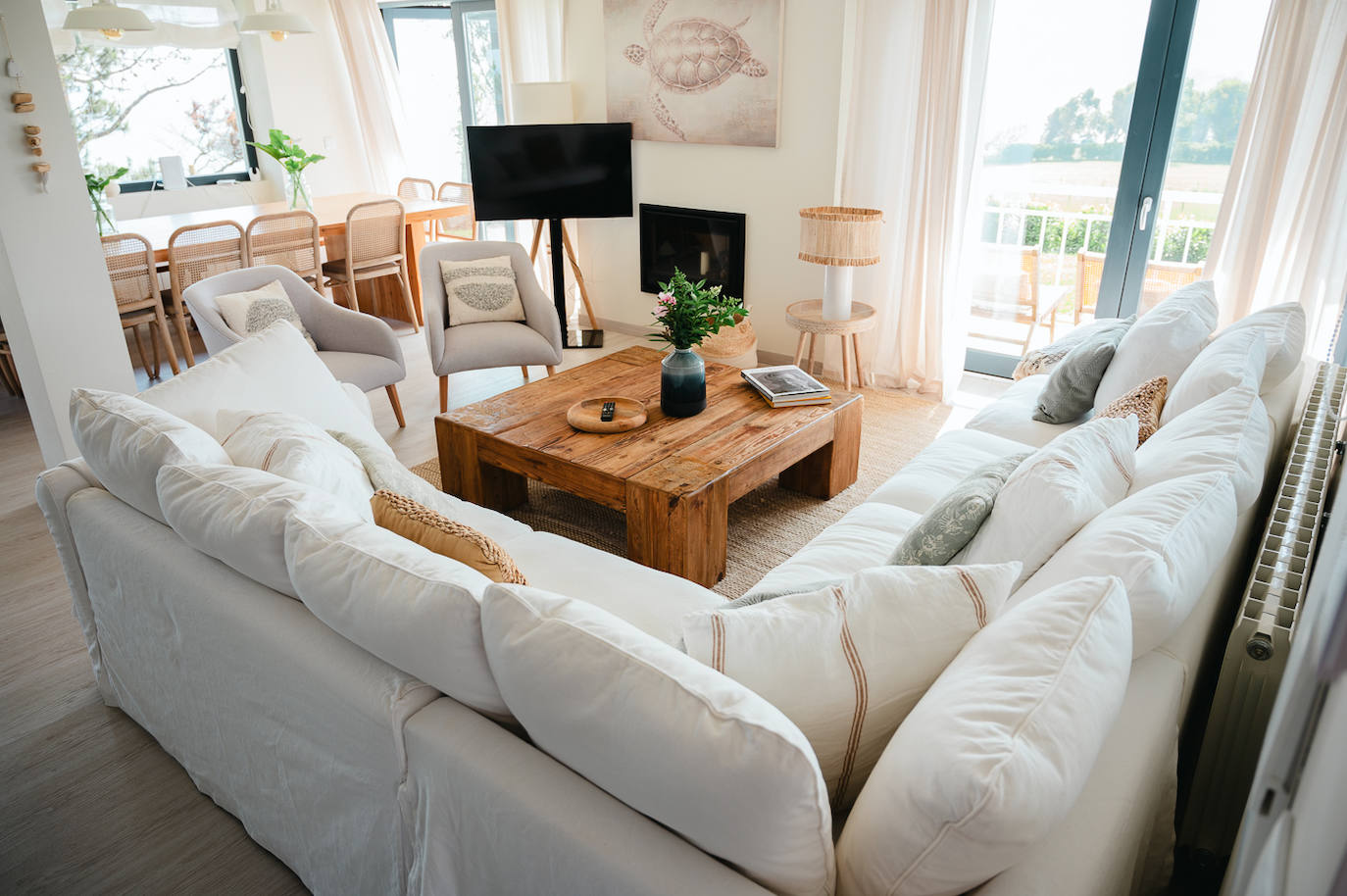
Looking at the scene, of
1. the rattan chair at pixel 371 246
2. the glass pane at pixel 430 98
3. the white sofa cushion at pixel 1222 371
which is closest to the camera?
the white sofa cushion at pixel 1222 371

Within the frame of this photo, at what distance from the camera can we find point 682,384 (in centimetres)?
299

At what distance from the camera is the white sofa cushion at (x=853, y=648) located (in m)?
1.17

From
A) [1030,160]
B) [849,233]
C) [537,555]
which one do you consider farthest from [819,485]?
[1030,160]

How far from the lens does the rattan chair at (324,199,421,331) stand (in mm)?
4941

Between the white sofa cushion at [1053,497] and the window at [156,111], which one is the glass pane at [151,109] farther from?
the white sofa cushion at [1053,497]

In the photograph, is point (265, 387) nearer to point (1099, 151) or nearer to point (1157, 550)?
point (1157, 550)

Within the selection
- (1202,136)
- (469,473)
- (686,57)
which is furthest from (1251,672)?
(686,57)

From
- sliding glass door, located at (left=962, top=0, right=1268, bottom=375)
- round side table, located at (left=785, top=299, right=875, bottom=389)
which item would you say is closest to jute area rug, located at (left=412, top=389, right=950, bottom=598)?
round side table, located at (left=785, top=299, right=875, bottom=389)

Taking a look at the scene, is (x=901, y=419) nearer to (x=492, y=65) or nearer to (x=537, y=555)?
(x=537, y=555)

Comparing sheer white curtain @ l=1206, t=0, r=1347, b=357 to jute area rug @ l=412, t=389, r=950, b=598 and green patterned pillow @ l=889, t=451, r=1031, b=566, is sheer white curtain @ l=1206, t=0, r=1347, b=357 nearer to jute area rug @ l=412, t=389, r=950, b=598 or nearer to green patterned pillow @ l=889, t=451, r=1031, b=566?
jute area rug @ l=412, t=389, r=950, b=598

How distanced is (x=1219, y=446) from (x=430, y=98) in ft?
21.9

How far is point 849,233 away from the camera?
154 inches

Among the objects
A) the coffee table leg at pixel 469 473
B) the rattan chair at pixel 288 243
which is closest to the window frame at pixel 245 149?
the rattan chair at pixel 288 243

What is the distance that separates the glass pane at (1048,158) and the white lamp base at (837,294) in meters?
0.60
